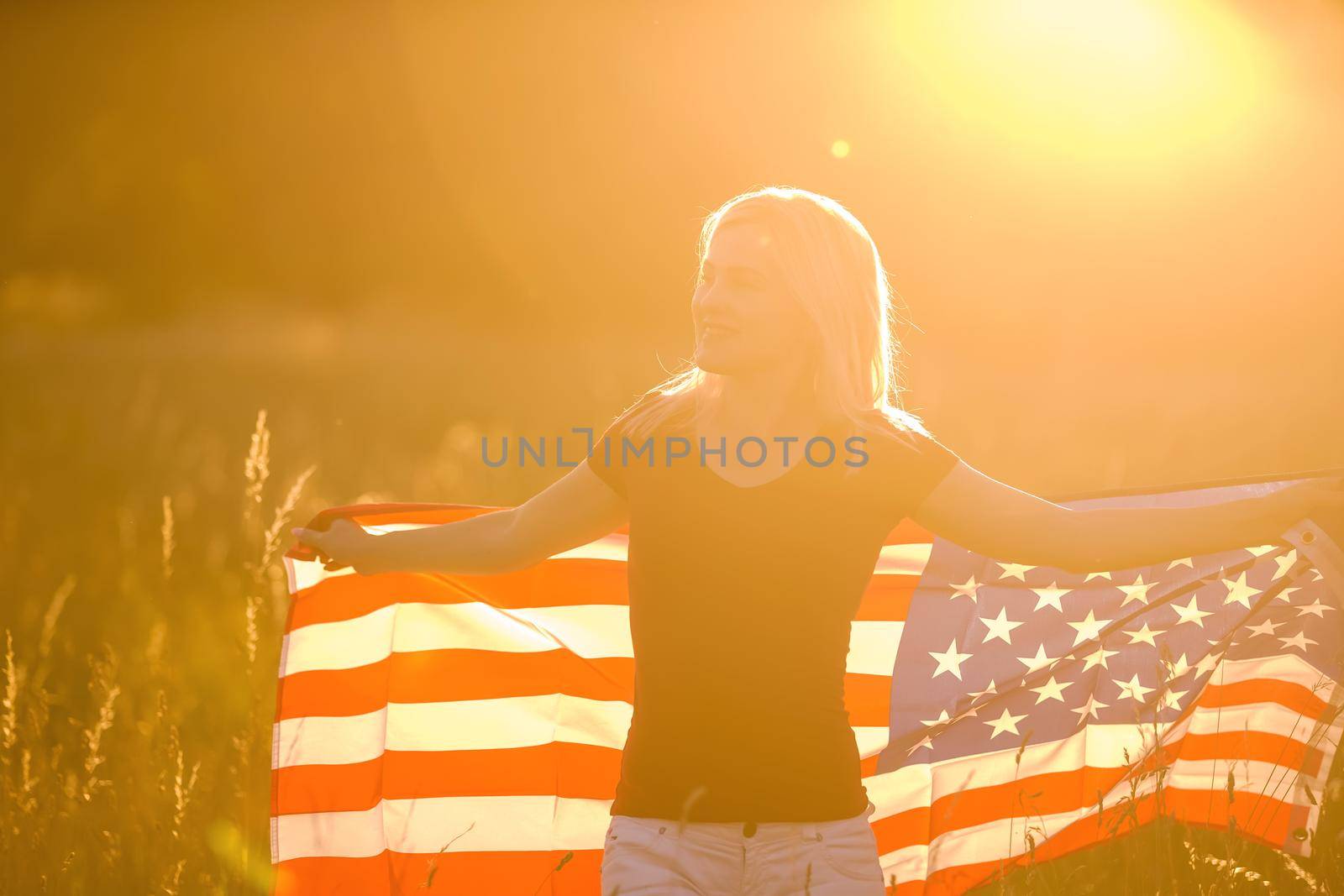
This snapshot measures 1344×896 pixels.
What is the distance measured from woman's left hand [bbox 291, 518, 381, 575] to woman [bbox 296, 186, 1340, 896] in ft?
1.73

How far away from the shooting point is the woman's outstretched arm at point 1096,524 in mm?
2951

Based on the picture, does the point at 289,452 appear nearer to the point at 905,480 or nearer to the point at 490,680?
the point at 490,680

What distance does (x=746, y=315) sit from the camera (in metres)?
3.06

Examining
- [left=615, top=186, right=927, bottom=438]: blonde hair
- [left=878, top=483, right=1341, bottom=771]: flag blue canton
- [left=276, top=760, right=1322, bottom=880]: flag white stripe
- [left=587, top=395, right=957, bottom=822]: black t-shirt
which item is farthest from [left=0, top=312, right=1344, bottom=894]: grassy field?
[left=615, top=186, right=927, bottom=438]: blonde hair

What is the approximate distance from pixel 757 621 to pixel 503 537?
0.78 meters

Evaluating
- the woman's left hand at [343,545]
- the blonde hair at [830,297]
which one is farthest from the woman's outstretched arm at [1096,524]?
the woman's left hand at [343,545]

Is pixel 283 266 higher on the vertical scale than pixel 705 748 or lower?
higher

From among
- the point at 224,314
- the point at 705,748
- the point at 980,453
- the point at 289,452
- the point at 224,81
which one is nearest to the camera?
the point at 705,748

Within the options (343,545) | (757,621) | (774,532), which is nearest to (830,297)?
(774,532)

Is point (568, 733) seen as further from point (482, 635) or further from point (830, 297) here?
point (830, 297)

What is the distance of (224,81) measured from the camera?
35531mm

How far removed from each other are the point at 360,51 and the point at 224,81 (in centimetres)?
397

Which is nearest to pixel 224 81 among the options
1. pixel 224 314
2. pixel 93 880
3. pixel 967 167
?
pixel 224 314

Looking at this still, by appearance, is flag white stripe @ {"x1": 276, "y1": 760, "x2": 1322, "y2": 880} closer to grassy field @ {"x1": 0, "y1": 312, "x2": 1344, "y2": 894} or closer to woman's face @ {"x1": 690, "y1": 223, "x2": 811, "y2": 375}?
grassy field @ {"x1": 0, "y1": 312, "x2": 1344, "y2": 894}
